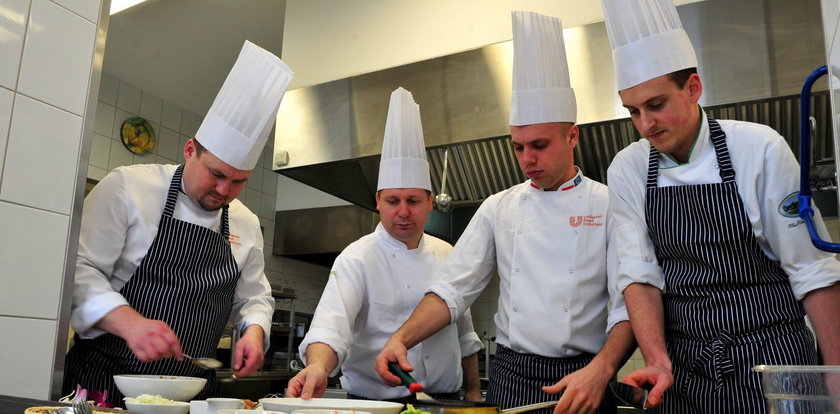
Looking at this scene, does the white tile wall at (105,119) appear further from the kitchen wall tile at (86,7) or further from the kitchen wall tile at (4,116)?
the kitchen wall tile at (4,116)

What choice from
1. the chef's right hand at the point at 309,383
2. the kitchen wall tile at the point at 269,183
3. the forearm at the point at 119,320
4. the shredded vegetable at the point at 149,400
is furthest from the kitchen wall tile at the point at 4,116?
the kitchen wall tile at the point at 269,183

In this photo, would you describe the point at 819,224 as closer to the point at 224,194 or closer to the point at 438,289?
the point at 438,289

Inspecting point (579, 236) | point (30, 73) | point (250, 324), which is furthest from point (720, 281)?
point (30, 73)

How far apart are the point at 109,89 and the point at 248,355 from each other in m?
3.88

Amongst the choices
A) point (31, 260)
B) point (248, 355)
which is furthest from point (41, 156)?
point (248, 355)

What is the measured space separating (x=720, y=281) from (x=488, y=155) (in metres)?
1.88

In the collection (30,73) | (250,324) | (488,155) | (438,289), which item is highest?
(488,155)

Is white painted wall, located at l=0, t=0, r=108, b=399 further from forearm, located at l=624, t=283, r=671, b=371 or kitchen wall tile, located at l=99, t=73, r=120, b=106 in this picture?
kitchen wall tile, located at l=99, t=73, r=120, b=106

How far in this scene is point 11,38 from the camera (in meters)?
1.49

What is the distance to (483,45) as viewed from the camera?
9.61ft

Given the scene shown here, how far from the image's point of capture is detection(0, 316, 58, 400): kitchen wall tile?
145 centimetres

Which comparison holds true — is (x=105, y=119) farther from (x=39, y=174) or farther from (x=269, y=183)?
(x=39, y=174)

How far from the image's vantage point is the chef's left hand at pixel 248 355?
1.78m

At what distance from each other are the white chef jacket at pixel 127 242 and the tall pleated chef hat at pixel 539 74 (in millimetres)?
929
